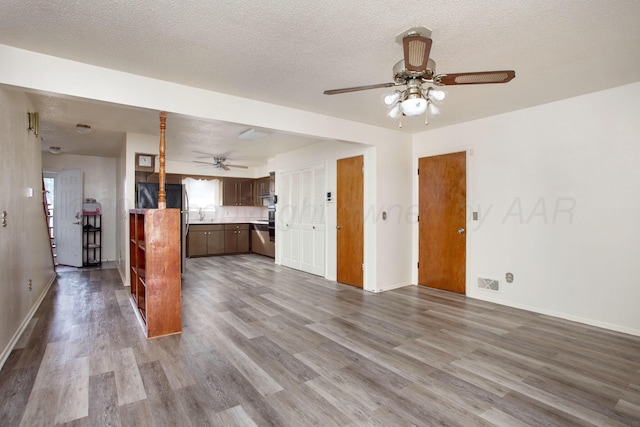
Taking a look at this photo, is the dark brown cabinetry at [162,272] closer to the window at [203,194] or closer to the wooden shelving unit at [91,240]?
the wooden shelving unit at [91,240]

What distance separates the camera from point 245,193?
911 centimetres

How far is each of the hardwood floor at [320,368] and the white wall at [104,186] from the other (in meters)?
3.65

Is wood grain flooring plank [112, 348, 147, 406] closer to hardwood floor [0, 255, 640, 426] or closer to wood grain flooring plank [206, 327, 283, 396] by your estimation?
hardwood floor [0, 255, 640, 426]

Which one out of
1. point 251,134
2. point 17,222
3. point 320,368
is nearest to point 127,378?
point 320,368

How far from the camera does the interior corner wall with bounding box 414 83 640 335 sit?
10.6 feet

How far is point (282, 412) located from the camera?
1.95m

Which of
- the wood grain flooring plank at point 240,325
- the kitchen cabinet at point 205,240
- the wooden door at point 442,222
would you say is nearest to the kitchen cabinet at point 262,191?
the kitchen cabinet at point 205,240

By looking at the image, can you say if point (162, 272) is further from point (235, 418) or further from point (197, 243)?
point (197, 243)

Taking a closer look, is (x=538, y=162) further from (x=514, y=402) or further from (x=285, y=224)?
(x=285, y=224)

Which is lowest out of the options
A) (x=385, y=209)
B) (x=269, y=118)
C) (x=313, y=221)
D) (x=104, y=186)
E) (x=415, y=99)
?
(x=313, y=221)

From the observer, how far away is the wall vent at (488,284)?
13.9ft

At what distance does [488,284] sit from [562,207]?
4.26 feet

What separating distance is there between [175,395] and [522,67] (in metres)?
3.64

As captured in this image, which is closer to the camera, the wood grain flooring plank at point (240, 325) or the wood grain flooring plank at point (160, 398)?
the wood grain flooring plank at point (160, 398)
